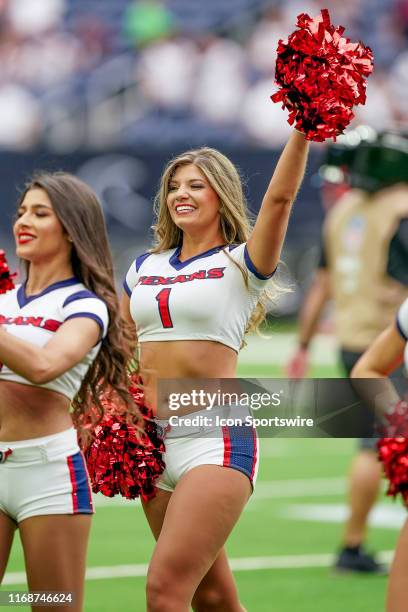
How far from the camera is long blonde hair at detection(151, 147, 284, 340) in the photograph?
4.23m

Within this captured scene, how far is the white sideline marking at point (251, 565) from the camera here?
6.29 m

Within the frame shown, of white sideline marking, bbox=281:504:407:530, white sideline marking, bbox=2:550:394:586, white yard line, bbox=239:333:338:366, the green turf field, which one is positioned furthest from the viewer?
white yard line, bbox=239:333:338:366

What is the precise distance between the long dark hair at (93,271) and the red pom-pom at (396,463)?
0.78 meters

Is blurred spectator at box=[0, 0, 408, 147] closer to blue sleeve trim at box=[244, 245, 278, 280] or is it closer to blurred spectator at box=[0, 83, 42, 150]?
blurred spectator at box=[0, 83, 42, 150]

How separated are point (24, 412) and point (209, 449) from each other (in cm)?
58

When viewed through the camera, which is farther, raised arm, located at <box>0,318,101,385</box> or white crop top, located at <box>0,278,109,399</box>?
white crop top, located at <box>0,278,109,399</box>

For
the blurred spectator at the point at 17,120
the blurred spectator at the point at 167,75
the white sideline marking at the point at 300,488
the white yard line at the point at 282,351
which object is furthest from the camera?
the blurred spectator at the point at 167,75

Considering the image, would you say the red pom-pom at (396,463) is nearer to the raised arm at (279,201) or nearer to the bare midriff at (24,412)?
the raised arm at (279,201)

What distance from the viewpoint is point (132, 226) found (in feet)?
58.4

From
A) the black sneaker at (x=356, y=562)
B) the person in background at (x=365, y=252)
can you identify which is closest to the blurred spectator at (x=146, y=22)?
the person in background at (x=365, y=252)

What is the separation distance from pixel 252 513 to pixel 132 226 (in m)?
10.2

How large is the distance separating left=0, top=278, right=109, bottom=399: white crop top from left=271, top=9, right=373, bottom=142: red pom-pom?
2.65 ft

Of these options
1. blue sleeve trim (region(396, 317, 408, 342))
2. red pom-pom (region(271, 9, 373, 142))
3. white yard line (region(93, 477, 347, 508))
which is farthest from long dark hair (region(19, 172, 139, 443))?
white yard line (region(93, 477, 347, 508))

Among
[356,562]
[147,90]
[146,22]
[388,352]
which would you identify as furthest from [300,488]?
[146,22]
